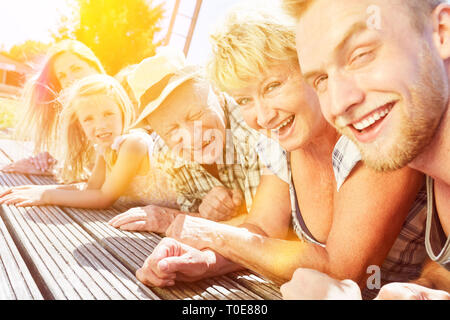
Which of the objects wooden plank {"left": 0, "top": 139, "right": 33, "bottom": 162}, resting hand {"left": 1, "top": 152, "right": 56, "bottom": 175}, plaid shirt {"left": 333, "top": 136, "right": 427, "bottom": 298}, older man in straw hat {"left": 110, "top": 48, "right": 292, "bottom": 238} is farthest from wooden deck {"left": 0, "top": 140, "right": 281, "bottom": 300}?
wooden plank {"left": 0, "top": 139, "right": 33, "bottom": 162}

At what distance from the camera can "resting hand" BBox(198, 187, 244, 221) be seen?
0.95 metres

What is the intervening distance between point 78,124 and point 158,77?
556 millimetres

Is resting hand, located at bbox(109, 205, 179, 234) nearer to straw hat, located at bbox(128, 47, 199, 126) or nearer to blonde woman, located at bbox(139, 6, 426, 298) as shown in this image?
blonde woman, located at bbox(139, 6, 426, 298)

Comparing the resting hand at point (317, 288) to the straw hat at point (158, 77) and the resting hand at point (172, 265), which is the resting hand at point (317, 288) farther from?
the straw hat at point (158, 77)

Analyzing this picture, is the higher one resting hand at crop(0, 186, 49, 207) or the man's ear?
the man's ear

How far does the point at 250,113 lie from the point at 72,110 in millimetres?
831

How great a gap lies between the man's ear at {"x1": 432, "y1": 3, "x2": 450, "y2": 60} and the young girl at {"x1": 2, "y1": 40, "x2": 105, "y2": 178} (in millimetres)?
1350

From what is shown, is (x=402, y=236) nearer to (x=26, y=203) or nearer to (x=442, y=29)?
(x=442, y=29)

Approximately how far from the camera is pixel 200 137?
992mm

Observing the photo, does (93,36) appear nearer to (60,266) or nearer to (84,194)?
(84,194)

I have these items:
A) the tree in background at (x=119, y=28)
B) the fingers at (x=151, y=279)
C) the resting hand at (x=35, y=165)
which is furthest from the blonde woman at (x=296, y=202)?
the resting hand at (x=35, y=165)

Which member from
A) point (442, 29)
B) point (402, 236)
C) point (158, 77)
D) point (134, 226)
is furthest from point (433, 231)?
point (158, 77)

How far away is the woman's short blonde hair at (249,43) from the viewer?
72 cm

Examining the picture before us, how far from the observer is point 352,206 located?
1.90 ft
